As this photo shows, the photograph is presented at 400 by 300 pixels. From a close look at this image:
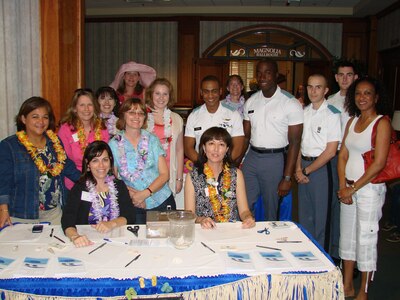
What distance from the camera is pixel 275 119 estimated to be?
355 centimetres

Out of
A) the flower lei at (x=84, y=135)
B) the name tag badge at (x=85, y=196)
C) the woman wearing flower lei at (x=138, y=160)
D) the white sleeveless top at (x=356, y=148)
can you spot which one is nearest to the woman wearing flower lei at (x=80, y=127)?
the flower lei at (x=84, y=135)

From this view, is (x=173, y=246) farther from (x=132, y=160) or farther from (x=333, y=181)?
(x=333, y=181)

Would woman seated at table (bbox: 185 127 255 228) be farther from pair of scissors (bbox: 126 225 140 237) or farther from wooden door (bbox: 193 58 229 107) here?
wooden door (bbox: 193 58 229 107)

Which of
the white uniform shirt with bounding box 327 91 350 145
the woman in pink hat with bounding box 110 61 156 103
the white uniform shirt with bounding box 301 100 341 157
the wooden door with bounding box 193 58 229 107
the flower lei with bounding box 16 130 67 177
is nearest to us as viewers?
the flower lei with bounding box 16 130 67 177

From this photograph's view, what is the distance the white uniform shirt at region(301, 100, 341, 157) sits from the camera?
136 inches

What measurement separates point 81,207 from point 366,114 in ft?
7.32

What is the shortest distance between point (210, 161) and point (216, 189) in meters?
0.22

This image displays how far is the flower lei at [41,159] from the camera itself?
2.78 meters

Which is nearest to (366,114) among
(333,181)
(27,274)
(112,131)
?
(333,181)

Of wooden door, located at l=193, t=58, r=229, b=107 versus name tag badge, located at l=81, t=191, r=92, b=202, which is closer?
name tag badge, located at l=81, t=191, r=92, b=202

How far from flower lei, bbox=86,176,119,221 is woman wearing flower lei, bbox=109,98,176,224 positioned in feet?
1.20

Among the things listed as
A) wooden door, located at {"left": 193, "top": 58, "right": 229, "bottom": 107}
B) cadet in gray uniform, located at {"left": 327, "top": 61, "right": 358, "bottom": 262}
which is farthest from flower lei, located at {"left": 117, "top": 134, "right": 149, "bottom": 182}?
wooden door, located at {"left": 193, "top": 58, "right": 229, "bottom": 107}

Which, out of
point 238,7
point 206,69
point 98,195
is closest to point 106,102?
point 98,195

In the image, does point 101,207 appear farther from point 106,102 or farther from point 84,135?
point 106,102
